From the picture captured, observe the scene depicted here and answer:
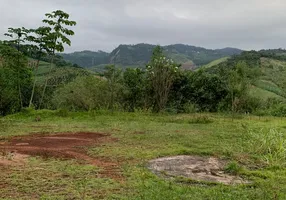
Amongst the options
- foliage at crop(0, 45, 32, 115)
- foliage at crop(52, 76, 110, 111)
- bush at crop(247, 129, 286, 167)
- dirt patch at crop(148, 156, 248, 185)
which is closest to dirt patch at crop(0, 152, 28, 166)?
dirt patch at crop(148, 156, 248, 185)

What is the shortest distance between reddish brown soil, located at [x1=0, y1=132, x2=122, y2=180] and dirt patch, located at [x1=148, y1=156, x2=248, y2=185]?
3.03ft

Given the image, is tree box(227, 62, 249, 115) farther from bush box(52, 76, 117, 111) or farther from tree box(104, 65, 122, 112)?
bush box(52, 76, 117, 111)

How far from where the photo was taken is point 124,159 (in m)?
7.25

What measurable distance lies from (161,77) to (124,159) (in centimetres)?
1180

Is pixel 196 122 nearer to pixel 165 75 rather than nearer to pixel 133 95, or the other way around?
pixel 165 75

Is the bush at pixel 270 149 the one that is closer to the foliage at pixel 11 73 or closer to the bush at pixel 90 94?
the bush at pixel 90 94

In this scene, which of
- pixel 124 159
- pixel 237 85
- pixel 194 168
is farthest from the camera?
pixel 237 85

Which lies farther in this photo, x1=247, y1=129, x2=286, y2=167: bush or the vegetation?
x1=247, y1=129, x2=286, y2=167: bush

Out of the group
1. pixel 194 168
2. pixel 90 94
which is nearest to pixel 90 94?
pixel 90 94

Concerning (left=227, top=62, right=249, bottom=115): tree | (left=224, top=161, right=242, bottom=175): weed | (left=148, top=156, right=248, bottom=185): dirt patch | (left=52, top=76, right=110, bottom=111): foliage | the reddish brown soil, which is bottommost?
the reddish brown soil

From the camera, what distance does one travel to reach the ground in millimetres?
5038

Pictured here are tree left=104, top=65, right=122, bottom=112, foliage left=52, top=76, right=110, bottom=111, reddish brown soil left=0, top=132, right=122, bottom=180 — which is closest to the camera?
reddish brown soil left=0, top=132, right=122, bottom=180

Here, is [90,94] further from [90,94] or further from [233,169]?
[233,169]

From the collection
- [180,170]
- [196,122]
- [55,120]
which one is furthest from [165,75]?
[180,170]
